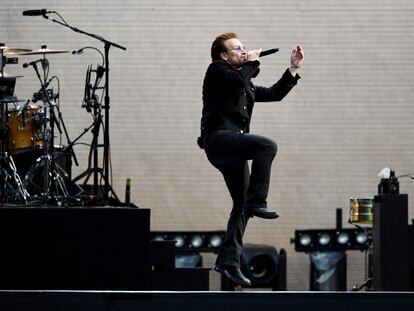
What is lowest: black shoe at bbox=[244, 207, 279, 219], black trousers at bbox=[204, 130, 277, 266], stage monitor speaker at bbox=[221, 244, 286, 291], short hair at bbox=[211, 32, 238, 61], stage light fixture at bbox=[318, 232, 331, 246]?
stage monitor speaker at bbox=[221, 244, 286, 291]

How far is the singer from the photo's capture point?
619cm

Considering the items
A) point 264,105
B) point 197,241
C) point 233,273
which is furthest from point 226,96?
point 264,105

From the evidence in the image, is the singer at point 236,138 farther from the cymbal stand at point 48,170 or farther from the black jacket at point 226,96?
the cymbal stand at point 48,170

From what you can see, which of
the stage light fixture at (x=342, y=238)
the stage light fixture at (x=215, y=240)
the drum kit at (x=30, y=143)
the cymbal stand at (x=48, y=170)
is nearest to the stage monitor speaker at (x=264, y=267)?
the stage light fixture at (x=215, y=240)

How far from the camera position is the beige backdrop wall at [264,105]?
11.7m

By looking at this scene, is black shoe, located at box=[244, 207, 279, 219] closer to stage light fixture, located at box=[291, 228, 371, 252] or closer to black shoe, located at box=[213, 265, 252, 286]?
black shoe, located at box=[213, 265, 252, 286]

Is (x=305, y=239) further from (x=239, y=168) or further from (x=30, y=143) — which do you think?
(x=239, y=168)

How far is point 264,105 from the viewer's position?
11836mm
